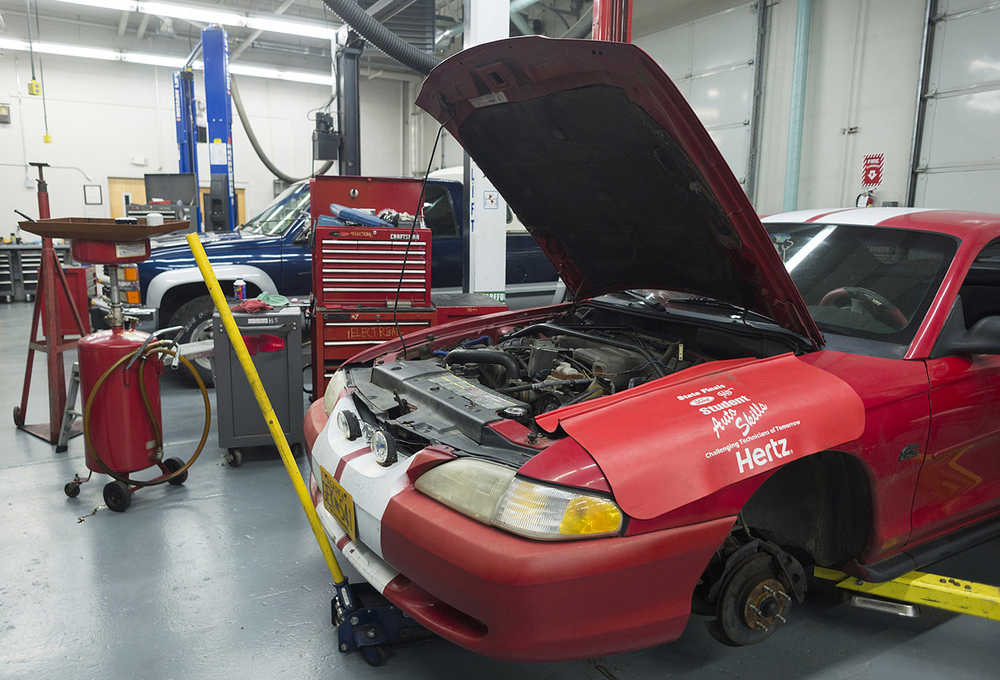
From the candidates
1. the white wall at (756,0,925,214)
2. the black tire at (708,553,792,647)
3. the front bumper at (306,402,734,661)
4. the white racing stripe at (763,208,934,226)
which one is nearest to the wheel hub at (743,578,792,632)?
the black tire at (708,553,792,647)

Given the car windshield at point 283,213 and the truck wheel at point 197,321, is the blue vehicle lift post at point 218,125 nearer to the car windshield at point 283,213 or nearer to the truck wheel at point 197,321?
the car windshield at point 283,213

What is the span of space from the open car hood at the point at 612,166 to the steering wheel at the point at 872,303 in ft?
0.89

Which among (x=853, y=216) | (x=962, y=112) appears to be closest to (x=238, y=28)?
(x=962, y=112)

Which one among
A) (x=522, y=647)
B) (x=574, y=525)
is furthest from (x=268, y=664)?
(x=574, y=525)

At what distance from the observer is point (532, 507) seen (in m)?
1.37

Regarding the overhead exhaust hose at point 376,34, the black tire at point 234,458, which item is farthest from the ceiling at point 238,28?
the black tire at point 234,458

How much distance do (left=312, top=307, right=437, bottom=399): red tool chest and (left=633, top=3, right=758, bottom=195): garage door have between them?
541cm

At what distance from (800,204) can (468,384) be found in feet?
22.8

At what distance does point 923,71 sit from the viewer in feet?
20.8

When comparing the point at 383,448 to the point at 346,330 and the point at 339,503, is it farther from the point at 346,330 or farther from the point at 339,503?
the point at 346,330

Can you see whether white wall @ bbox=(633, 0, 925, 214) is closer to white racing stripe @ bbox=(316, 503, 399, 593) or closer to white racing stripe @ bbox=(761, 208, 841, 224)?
white racing stripe @ bbox=(761, 208, 841, 224)

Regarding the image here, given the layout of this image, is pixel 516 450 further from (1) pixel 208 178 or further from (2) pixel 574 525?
(1) pixel 208 178

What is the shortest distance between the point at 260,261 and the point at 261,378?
1944mm

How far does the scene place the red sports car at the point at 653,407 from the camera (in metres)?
1.38
